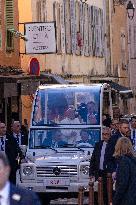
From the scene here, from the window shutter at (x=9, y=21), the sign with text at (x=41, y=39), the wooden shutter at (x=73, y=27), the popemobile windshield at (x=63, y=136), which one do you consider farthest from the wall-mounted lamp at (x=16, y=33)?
the wooden shutter at (x=73, y=27)

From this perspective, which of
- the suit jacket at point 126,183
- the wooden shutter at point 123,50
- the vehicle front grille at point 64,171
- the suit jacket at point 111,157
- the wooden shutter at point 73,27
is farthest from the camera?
A: the wooden shutter at point 123,50

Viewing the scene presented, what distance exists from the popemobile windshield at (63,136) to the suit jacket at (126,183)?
27.4 ft

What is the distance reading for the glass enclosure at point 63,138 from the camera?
22.1 meters

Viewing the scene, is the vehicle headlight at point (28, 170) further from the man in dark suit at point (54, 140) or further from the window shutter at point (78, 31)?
the window shutter at point (78, 31)

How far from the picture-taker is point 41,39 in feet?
101

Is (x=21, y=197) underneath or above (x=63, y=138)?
above

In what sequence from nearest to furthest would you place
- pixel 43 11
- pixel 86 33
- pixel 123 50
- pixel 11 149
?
pixel 11 149 → pixel 43 11 → pixel 86 33 → pixel 123 50

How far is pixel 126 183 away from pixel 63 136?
32.6 feet

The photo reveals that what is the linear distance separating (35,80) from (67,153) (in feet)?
35.0

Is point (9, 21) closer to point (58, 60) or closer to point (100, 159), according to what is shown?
point (58, 60)

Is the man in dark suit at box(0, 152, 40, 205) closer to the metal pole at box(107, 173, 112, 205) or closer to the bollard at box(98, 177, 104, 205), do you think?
the bollard at box(98, 177, 104, 205)

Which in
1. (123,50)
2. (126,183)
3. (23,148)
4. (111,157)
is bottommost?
(23,148)

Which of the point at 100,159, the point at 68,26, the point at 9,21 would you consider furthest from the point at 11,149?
the point at 68,26

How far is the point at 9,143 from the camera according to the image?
803 inches
